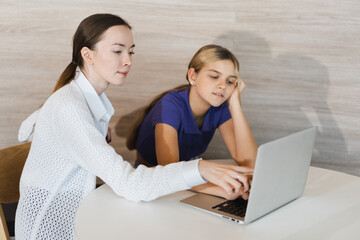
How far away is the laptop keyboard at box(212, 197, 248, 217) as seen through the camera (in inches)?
48.9

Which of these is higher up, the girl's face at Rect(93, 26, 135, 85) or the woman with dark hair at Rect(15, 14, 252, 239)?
the girl's face at Rect(93, 26, 135, 85)

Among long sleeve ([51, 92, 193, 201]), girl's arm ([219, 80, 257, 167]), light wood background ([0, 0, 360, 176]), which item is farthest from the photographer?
light wood background ([0, 0, 360, 176])

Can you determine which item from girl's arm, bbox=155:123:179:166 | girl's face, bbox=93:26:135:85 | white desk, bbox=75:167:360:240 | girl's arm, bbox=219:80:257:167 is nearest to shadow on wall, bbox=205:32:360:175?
girl's arm, bbox=219:80:257:167

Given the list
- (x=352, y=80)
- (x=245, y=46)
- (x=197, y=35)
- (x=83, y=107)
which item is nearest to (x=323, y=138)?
(x=352, y=80)

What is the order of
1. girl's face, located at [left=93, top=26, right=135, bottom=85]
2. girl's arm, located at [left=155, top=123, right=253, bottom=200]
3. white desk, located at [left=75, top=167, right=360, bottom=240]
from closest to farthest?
white desk, located at [left=75, top=167, right=360, bottom=240] < girl's face, located at [left=93, top=26, right=135, bottom=85] < girl's arm, located at [left=155, top=123, right=253, bottom=200]

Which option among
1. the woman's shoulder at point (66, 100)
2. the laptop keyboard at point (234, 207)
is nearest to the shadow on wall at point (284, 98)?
the woman's shoulder at point (66, 100)

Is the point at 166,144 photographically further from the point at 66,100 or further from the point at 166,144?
the point at 66,100

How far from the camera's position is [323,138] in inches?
97.5

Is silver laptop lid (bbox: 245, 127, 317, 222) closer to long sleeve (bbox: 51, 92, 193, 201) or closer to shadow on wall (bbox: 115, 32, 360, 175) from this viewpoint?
long sleeve (bbox: 51, 92, 193, 201)

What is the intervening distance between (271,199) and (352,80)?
1.40m

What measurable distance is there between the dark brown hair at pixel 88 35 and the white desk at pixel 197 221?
42 centimetres

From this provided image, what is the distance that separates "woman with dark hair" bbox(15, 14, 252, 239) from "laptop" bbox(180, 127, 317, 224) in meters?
0.07

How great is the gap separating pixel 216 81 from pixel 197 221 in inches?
29.3

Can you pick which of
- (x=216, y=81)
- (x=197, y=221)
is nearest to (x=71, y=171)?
(x=197, y=221)
